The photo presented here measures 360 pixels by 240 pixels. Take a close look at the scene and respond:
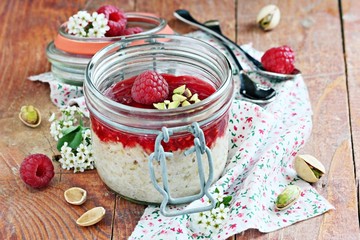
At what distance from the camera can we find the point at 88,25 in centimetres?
177

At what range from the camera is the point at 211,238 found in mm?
1366

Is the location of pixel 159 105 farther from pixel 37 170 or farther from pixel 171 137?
pixel 37 170

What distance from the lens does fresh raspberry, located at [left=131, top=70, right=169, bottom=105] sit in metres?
1.44

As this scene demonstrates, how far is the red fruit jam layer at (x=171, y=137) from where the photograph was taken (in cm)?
136

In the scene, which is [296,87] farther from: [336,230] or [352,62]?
[336,230]

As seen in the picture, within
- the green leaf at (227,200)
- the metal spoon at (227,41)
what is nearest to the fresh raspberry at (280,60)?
the metal spoon at (227,41)

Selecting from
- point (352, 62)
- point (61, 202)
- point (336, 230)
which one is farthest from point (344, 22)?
point (61, 202)

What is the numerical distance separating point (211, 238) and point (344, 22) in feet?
3.06

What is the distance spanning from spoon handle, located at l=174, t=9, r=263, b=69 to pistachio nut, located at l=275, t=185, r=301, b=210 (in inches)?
18.6

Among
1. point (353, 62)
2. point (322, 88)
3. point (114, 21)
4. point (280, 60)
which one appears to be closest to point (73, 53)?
point (114, 21)

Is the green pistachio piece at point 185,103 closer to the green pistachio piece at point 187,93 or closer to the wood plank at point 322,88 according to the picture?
the green pistachio piece at point 187,93

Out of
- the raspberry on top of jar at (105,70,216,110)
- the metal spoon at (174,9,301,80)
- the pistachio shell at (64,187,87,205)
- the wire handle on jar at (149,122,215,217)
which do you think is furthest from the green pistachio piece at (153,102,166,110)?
the metal spoon at (174,9,301,80)

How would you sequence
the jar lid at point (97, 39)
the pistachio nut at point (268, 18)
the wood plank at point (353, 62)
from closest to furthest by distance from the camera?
the wood plank at point (353, 62) → the jar lid at point (97, 39) → the pistachio nut at point (268, 18)

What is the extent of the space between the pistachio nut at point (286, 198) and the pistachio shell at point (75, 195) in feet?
1.19
